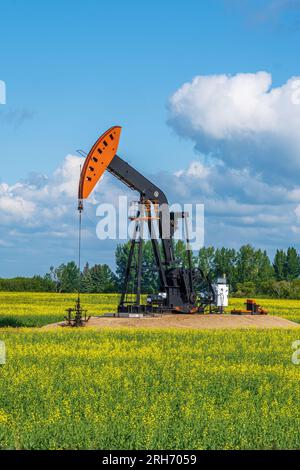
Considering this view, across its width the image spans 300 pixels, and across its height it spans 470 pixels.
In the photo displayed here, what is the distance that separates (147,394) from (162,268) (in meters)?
25.5

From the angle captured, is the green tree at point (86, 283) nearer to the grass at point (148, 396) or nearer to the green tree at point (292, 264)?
the green tree at point (292, 264)

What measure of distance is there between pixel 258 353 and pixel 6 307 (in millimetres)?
32837

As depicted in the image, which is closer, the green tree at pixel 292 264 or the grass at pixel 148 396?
the grass at pixel 148 396

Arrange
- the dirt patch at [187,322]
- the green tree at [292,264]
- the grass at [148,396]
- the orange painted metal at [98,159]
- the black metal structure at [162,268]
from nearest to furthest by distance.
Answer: the grass at [148,396] < the orange painted metal at [98,159] < the dirt patch at [187,322] < the black metal structure at [162,268] < the green tree at [292,264]

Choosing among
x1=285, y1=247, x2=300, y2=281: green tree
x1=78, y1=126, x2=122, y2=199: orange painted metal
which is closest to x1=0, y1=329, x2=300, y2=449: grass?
x1=78, y1=126, x2=122, y2=199: orange painted metal

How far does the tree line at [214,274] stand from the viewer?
314 feet

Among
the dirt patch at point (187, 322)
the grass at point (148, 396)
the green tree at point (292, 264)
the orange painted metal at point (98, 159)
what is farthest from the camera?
the green tree at point (292, 264)

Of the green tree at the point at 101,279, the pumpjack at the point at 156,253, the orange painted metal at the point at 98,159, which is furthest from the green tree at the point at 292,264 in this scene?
the orange painted metal at the point at 98,159

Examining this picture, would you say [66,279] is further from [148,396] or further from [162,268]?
[148,396]

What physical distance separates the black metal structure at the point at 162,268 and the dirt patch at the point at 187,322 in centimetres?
153

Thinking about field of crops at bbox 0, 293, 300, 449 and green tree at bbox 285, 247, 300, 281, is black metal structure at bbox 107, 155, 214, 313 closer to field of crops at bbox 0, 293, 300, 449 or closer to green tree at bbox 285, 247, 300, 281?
field of crops at bbox 0, 293, 300, 449

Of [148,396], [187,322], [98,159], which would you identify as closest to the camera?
[148,396]

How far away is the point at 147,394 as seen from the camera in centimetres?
1619

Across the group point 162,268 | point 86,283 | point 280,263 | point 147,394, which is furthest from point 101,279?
point 147,394
